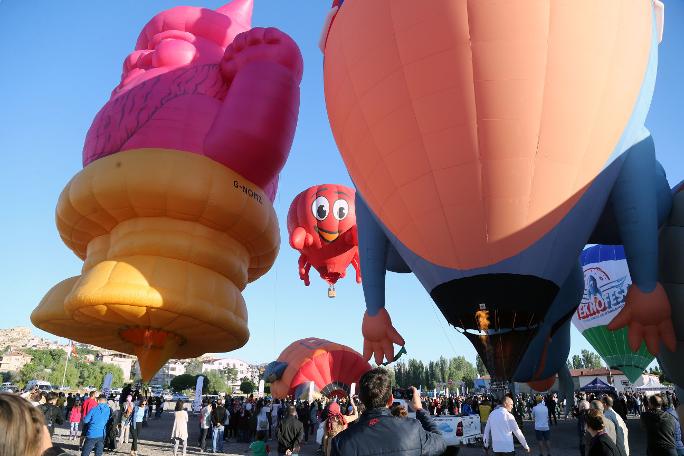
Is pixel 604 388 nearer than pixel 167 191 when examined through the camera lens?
No

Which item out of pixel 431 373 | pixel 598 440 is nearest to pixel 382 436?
pixel 598 440

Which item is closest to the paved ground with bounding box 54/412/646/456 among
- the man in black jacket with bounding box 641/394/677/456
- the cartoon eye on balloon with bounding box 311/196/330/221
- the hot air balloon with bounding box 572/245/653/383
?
the man in black jacket with bounding box 641/394/677/456

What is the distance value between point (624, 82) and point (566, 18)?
1187 millimetres

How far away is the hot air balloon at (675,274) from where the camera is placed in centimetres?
768

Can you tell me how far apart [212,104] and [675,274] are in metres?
8.99

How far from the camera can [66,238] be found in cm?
1090

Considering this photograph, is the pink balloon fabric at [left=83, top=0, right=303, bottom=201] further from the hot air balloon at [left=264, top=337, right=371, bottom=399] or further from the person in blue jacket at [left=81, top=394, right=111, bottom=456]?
the hot air balloon at [left=264, top=337, right=371, bottom=399]

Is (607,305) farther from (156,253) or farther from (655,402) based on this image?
(156,253)

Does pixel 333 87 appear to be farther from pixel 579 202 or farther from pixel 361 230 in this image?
pixel 579 202

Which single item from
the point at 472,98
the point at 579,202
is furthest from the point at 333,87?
the point at 579,202

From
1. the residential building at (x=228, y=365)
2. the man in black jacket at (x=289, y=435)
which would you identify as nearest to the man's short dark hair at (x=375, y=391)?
the man in black jacket at (x=289, y=435)

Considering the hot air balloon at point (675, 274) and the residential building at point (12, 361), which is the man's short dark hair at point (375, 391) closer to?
the hot air balloon at point (675, 274)

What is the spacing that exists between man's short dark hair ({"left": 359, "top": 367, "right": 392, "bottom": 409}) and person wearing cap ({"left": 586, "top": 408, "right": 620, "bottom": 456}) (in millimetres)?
1968

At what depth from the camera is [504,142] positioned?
6363mm
